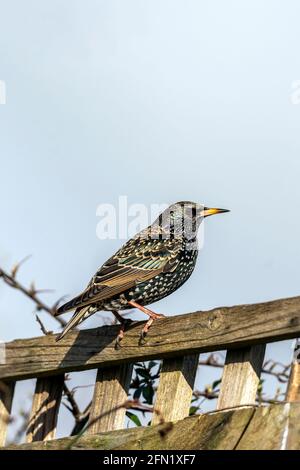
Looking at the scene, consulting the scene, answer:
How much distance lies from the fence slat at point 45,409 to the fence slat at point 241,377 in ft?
3.76

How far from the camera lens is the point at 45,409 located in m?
4.66

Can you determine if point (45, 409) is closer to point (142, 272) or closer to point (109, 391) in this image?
point (109, 391)

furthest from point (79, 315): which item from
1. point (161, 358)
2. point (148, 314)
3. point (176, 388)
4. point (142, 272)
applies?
point (176, 388)

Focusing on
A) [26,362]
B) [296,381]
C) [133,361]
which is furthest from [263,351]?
[26,362]

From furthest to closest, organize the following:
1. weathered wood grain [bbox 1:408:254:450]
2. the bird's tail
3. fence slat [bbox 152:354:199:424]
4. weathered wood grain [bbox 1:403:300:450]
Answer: the bird's tail
fence slat [bbox 152:354:199:424]
weathered wood grain [bbox 1:408:254:450]
weathered wood grain [bbox 1:403:300:450]

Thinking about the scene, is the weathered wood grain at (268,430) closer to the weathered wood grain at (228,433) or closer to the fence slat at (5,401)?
the weathered wood grain at (228,433)

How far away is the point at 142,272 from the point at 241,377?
2269 millimetres

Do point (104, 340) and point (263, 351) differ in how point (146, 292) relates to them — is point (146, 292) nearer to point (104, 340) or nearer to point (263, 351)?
point (104, 340)

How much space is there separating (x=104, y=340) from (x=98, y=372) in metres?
0.14

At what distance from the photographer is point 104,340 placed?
4508 mm

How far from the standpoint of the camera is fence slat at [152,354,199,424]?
396 cm

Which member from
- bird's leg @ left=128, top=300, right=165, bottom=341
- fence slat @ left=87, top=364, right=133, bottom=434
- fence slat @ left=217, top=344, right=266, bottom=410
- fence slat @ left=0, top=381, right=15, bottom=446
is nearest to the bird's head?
bird's leg @ left=128, top=300, right=165, bottom=341

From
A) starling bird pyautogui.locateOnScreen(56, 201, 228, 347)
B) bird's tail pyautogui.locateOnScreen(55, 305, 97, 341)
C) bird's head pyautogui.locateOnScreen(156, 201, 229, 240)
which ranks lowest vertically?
bird's tail pyautogui.locateOnScreen(55, 305, 97, 341)

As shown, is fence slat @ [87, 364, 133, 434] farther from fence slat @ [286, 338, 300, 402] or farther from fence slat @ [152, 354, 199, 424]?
fence slat @ [286, 338, 300, 402]
